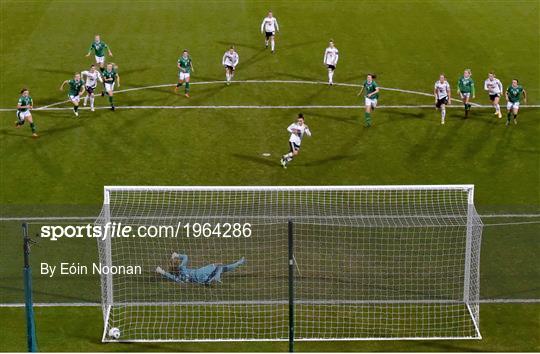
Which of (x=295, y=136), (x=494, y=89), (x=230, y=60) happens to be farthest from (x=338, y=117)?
(x=494, y=89)

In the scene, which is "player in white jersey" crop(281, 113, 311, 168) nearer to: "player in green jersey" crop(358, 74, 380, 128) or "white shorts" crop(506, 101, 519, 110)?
"player in green jersey" crop(358, 74, 380, 128)

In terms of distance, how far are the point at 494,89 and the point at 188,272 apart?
16.0m

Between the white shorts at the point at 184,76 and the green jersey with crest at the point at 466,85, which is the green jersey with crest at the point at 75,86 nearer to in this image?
the white shorts at the point at 184,76

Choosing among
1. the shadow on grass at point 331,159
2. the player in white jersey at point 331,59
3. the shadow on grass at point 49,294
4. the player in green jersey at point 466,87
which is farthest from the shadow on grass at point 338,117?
the shadow on grass at point 49,294

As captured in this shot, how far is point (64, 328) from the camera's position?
2456 cm

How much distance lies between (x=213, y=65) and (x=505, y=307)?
20.5 m

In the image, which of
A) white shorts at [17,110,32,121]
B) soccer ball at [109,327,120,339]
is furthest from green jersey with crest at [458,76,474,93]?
soccer ball at [109,327,120,339]

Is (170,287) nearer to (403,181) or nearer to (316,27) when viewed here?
(403,181)

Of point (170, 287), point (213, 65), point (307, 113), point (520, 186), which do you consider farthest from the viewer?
point (213, 65)

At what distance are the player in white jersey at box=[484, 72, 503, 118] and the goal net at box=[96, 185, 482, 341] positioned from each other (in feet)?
26.9

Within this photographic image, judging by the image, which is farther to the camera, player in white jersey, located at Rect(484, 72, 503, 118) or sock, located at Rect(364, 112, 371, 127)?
player in white jersey, located at Rect(484, 72, 503, 118)

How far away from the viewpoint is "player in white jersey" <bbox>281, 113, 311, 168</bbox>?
33.1 metres

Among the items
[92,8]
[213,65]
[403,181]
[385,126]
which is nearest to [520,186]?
[403,181]

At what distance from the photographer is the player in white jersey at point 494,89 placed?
122 ft
